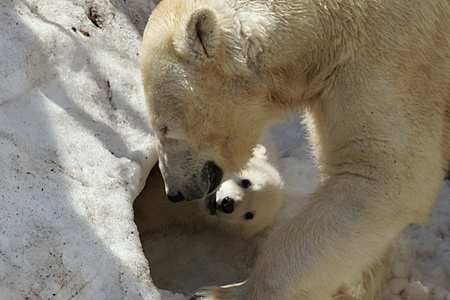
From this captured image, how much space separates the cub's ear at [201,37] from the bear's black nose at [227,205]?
→ 1.72 meters

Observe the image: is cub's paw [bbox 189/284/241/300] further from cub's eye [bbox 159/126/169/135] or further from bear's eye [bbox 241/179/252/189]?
bear's eye [bbox 241/179/252/189]

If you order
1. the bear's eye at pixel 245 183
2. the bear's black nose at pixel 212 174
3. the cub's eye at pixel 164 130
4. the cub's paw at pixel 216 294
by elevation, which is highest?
the cub's eye at pixel 164 130

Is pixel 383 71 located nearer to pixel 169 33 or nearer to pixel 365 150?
pixel 365 150

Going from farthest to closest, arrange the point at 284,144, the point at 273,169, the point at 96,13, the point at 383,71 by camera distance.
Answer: the point at 284,144 → the point at 273,169 → the point at 96,13 → the point at 383,71

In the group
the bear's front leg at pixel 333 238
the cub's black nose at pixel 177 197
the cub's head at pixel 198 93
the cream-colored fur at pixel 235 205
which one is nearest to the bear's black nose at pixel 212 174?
the cub's head at pixel 198 93

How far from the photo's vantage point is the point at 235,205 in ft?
17.6

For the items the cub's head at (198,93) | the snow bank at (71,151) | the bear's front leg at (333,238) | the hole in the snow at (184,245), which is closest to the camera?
the snow bank at (71,151)

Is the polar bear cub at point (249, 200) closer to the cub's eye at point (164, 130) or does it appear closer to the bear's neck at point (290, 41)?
the cub's eye at point (164, 130)

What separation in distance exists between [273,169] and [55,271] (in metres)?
2.41

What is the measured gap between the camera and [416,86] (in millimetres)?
3881

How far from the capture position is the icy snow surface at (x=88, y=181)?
3557 mm

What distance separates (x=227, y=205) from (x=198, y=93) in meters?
1.60

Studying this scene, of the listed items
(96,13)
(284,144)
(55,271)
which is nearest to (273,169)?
(284,144)

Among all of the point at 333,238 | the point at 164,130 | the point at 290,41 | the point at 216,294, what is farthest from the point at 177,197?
the point at 290,41
